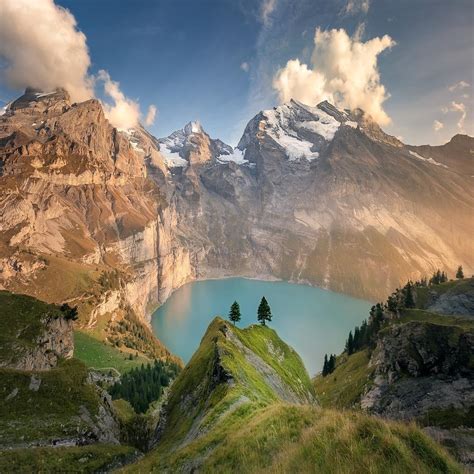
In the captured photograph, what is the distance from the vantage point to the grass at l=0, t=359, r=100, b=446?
94.5ft

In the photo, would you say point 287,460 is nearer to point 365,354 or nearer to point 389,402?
point 389,402

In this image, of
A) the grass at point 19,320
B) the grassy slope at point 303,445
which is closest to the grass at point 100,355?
the grass at point 19,320

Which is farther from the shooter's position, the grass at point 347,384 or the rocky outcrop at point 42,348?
the grass at point 347,384

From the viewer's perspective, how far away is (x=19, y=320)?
2165 inches

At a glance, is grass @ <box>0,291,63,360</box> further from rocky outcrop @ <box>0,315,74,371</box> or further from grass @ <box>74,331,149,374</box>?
grass @ <box>74,331,149,374</box>

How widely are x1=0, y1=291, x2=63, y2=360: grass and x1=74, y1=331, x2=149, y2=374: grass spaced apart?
6777 cm

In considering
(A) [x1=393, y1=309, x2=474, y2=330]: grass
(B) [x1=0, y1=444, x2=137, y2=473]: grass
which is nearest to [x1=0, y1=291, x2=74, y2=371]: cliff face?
(B) [x1=0, y1=444, x2=137, y2=473]: grass

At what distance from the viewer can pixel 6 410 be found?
30.7 metres

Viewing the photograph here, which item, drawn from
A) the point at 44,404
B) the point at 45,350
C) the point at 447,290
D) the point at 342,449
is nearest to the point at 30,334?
the point at 45,350

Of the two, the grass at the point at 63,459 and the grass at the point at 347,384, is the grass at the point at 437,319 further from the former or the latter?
the grass at the point at 63,459

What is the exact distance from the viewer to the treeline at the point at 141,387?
85669 mm

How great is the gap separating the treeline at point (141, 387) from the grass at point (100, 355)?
17.0m

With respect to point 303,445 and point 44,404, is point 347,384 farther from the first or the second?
point 303,445

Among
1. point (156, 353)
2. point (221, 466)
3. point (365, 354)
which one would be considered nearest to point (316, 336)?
point (156, 353)
